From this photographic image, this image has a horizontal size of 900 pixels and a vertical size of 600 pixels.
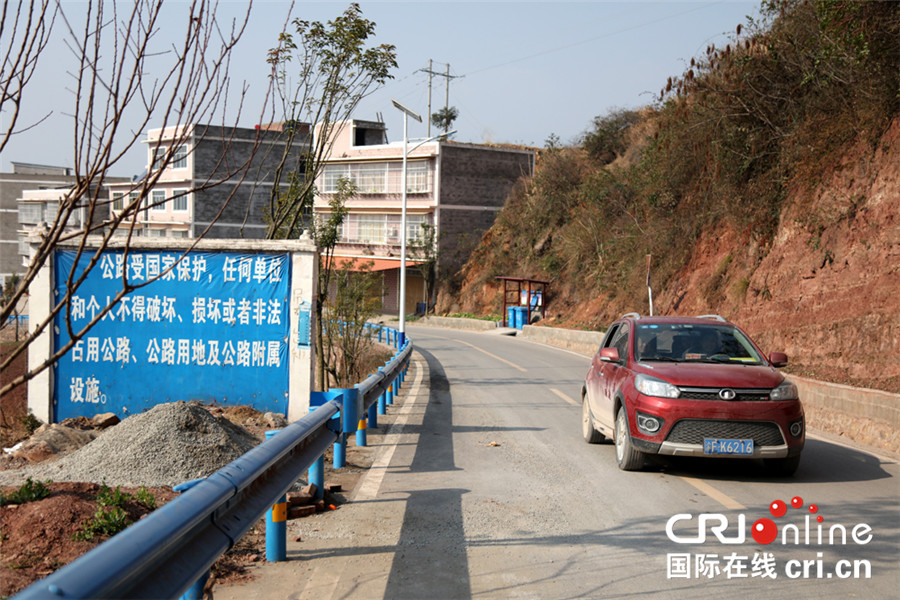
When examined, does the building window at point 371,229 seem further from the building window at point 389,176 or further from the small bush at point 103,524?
the small bush at point 103,524

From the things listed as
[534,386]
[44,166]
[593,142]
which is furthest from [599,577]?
[44,166]

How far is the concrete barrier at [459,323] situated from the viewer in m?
46.4

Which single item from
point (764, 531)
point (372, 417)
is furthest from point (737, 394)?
point (372, 417)

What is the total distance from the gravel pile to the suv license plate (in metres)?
4.81

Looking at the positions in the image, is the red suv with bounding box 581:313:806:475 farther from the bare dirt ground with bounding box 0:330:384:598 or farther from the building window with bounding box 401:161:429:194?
the building window with bounding box 401:161:429:194

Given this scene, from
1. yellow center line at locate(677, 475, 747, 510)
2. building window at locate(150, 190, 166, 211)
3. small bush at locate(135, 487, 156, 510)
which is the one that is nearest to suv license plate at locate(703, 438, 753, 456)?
yellow center line at locate(677, 475, 747, 510)

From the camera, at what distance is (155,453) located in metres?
7.36

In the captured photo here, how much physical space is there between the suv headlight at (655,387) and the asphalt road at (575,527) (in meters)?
0.92

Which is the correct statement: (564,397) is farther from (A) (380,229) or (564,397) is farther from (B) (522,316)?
(A) (380,229)

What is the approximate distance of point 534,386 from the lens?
18031 millimetres

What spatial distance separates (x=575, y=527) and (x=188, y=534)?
3.68 metres

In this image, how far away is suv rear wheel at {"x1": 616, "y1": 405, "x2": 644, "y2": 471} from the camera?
8586mm

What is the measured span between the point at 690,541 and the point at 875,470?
4159 mm

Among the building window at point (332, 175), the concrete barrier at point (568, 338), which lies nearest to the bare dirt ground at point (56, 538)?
the concrete barrier at point (568, 338)
